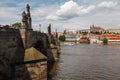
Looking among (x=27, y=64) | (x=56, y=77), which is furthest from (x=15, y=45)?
(x=56, y=77)

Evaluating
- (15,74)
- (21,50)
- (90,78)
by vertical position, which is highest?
(21,50)

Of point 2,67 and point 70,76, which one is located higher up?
point 2,67

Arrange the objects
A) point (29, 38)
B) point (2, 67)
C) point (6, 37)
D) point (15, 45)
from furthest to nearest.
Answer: point (29, 38)
point (15, 45)
point (6, 37)
point (2, 67)

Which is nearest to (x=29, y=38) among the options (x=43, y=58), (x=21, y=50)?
(x=21, y=50)

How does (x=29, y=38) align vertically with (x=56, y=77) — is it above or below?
above

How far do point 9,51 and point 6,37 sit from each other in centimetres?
172

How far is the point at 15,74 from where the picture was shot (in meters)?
25.2

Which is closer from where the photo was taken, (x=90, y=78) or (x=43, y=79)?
(x=43, y=79)

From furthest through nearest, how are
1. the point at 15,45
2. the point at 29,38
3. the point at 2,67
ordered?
the point at 29,38 → the point at 15,45 → the point at 2,67

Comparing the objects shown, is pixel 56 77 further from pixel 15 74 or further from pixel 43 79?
pixel 15 74

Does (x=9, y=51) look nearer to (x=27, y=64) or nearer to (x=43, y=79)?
(x=27, y=64)

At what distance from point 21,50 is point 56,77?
742 centimetres

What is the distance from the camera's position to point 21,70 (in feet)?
84.2

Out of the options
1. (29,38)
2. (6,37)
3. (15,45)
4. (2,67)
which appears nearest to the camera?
(2,67)
